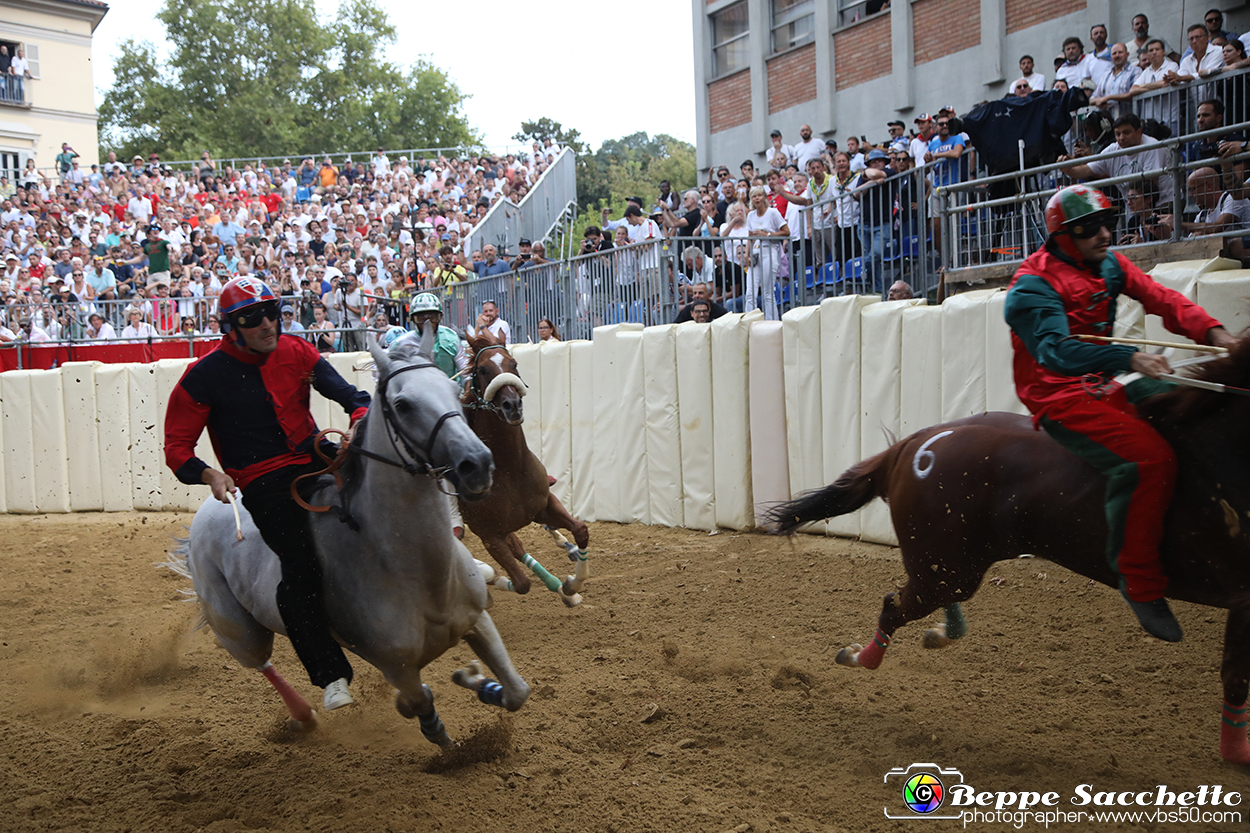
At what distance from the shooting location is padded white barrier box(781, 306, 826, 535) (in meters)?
9.23

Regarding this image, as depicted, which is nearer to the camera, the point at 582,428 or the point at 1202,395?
the point at 1202,395

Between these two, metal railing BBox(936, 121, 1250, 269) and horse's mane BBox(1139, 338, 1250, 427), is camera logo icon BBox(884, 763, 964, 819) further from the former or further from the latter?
metal railing BBox(936, 121, 1250, 269)

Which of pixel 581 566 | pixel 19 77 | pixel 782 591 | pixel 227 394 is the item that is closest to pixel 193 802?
pixel 227 394

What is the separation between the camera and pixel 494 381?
6.75 m

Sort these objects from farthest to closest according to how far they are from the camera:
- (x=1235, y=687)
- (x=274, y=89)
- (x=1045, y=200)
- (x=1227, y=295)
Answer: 1. (x=274, y=89)
2. (x=1045, y=200)
3. (x=1227, y=295)
4. (x=1235, y=687)

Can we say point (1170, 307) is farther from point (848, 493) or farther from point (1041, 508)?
point (848, 493)

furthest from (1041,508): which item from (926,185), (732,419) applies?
(926,185)

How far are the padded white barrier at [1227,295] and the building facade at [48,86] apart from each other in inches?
1953

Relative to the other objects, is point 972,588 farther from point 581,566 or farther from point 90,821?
point 90,821

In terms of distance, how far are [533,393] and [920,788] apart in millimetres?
8970

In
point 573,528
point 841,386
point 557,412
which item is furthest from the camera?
point 557,412

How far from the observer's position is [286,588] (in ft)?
15.3

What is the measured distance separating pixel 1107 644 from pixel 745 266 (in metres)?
7.24

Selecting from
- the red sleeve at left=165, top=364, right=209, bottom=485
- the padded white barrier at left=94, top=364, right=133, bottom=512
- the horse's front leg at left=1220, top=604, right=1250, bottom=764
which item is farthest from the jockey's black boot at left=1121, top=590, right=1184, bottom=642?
the padded white barrier at left=94, top=364, right=133, bottom=512
